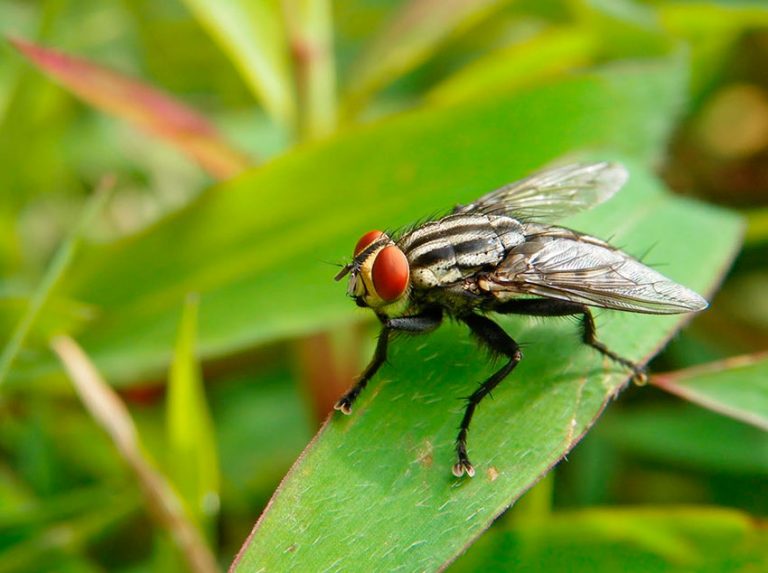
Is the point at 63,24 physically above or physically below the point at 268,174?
above

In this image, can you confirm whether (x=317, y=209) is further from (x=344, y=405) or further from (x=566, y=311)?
(x=344, y=405)

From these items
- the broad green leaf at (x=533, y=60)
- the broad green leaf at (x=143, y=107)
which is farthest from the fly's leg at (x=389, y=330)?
the broad green leaf at (x=533, y=60)

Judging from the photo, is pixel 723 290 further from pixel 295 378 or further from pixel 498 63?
pixel 295 378

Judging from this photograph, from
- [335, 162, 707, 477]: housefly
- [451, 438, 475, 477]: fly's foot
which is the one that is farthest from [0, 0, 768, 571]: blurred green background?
[451, 438, 475, 477]: fly's foot

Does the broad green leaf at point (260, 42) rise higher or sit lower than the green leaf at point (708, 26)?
higher

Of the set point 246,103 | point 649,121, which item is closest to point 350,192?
point 649,121

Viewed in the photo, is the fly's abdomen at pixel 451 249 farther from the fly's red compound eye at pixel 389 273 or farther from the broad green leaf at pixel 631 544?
the broad green leaf at pixel 631 544

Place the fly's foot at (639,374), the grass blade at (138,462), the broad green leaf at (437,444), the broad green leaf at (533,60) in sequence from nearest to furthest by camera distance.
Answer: the broad green leaf at (437,444) → the fly's foot at (639,374) → the grass blade at (138,462) → the broad green leaf at (533,60)
